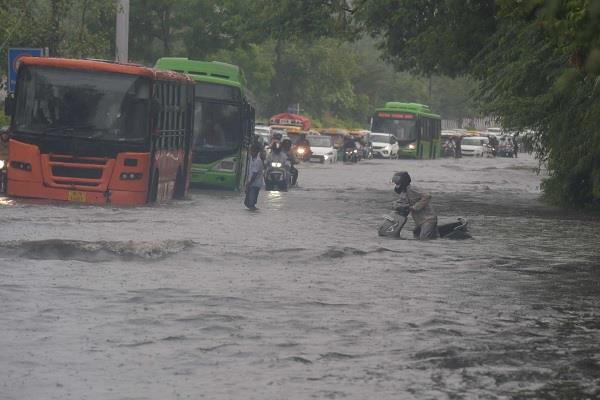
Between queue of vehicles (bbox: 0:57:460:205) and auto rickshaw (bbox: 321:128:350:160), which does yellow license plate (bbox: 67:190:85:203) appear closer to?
queue of vehicles (bbox: 0:57:460:205)

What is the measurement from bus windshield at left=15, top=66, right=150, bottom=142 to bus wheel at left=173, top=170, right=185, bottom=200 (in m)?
5.11

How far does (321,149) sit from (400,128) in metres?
14.6

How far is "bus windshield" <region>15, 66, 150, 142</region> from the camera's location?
2728 cm

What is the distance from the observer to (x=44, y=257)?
1842 centimetres

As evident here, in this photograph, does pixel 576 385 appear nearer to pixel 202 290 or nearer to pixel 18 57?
pixel 202 290

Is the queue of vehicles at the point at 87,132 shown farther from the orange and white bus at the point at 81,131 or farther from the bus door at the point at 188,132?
the bus door at the point at 188,132

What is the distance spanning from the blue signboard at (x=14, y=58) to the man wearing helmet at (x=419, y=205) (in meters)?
8.07

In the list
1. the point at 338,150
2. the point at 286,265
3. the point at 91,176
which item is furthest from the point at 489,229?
the point at 338,150

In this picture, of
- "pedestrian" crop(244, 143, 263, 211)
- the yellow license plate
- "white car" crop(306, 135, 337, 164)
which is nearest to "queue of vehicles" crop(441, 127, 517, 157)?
"white car" crop(306, 135, 337, 164)

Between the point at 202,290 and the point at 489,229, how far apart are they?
12.9 metres

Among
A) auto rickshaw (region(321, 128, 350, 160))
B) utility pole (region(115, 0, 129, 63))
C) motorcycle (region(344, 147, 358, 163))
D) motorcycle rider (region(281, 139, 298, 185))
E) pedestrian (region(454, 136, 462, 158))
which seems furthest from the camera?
pedestrian (region(454, 136, 462, 158))

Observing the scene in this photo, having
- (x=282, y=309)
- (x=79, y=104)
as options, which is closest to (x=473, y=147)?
(x=79, y=104)

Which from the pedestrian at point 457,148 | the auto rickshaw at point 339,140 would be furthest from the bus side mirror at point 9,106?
the pedestrian at point 457,148

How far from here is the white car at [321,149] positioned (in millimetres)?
71438
